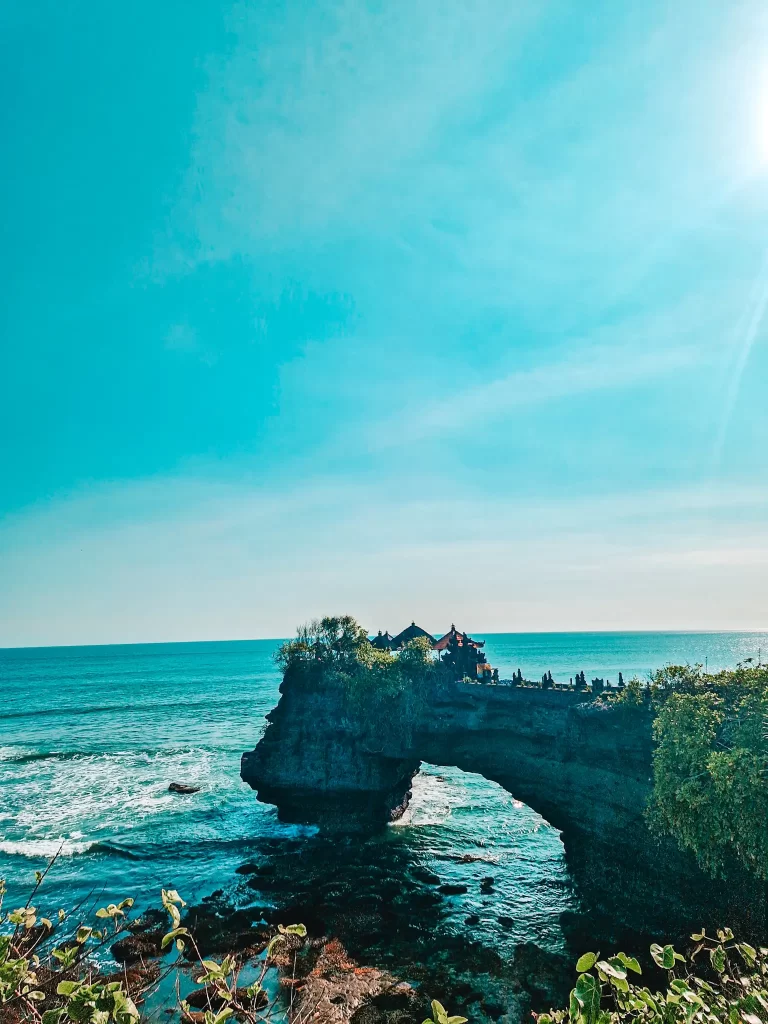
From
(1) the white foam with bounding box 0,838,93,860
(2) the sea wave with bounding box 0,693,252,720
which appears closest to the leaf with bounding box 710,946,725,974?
(1) the white foam with bounding box 0,838,93,860

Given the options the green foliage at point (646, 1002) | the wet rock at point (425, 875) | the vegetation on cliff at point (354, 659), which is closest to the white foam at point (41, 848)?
the vegetation on cliff at point (354, 659)

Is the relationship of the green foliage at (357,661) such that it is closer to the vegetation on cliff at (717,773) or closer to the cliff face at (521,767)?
the cliff face at (521,767)

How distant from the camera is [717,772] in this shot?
22125 mm

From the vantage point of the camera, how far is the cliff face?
26500mm

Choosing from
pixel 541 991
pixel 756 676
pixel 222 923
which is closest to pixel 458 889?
pixel 541 991

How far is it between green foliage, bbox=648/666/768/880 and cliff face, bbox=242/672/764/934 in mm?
2592

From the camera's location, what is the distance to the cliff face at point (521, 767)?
86.9 feet

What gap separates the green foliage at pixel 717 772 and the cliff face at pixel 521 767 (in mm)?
2592

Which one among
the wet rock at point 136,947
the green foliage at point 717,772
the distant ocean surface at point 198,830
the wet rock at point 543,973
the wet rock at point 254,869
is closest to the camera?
the wet rock at point 543,973

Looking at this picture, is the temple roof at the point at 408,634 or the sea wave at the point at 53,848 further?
the temple roof at the point at 408,634

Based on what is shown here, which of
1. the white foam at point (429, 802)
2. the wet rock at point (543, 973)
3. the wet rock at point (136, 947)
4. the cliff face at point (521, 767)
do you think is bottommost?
the white foam at point (429, 802)

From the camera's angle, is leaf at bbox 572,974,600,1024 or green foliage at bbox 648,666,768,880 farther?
green foliage at bbox 648,666,768,880

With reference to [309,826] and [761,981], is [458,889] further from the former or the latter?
[761,981]

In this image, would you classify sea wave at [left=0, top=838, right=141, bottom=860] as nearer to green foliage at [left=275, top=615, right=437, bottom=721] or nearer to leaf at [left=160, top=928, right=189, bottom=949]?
green foliage at [left=275, top=615, right=437, bottom=721]
